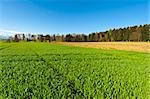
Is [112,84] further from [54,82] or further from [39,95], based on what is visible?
[39,95]

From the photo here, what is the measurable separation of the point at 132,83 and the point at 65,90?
3640mm

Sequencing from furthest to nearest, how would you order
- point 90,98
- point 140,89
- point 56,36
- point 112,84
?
point 56,36, point 112,84, point 140,89, point 90,98

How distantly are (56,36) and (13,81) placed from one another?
14114 centimetres

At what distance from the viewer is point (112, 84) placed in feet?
33.9

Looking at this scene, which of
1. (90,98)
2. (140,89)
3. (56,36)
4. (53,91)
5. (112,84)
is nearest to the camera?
(90,98)

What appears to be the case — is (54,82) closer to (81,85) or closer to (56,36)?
(81,85)

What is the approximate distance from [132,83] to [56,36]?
141532 mm

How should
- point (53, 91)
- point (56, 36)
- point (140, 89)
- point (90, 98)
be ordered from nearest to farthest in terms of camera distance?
point (90, 98)
point (53, 91)
point (140, 89)
point (56, 36)

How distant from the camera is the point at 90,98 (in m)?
8.32

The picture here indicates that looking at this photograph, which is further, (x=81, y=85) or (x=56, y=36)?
(x=56, y=36)

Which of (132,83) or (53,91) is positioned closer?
(53,91)

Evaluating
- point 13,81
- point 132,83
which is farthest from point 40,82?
point 132,83

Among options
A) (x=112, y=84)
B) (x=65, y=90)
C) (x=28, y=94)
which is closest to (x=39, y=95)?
(x=28, y=94)

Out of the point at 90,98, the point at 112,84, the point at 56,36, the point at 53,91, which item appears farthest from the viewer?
the point at 56,36
